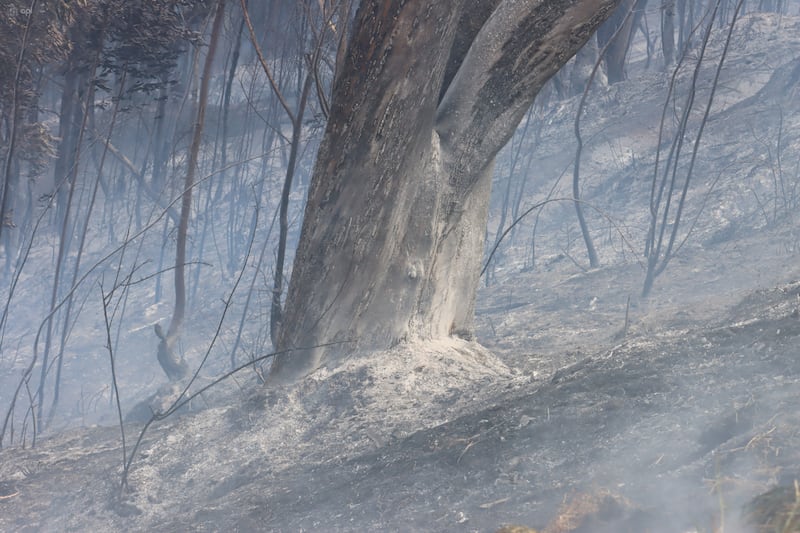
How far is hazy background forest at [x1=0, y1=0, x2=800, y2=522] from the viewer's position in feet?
20.4

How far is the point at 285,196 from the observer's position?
4.95 m

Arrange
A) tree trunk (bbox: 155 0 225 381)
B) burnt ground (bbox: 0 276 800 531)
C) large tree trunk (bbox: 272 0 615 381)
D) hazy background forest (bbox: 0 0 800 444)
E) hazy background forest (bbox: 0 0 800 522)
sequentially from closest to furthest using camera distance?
1. burnt ground (bbox: 0 276 800 531)
2. large tree trunk (bbox: 272 0 615 381)
3. tree trunk (bbox: 155 0 225 381)
4. hazy background forest (bbox: 0 0 800 522)
5. hazy background forest (bbox: 0 0 800 444)

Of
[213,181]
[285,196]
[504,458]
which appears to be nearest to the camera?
[504,458]

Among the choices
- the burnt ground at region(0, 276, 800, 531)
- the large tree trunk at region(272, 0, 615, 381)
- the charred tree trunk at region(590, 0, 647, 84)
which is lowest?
the burnt ground at region(0, 276, 800, 531)

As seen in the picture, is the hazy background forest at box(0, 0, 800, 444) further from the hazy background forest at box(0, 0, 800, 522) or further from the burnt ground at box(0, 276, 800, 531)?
the burnt ground at box(0, 276, 800, 531)

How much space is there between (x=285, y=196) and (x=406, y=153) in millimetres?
1539

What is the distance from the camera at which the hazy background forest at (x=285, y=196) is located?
6.21m

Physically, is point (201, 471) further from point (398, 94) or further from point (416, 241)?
point (398, 94)

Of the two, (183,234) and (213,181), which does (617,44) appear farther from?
(183,234)

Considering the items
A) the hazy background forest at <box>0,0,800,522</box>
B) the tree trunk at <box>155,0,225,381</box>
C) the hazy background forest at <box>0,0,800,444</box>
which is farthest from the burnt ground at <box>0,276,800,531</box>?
the hazy background forest at <box>0,0,800,444</box>

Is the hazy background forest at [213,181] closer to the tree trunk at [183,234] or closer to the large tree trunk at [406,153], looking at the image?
the tree trunk at [183,234]

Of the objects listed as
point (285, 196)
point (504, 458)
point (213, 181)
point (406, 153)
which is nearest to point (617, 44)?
point (213, 181)

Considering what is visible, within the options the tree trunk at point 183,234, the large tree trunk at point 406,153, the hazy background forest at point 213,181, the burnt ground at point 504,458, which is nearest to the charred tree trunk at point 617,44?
the hazy background forest at point 213,181

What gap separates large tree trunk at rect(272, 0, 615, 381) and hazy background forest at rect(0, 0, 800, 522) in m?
0.73
